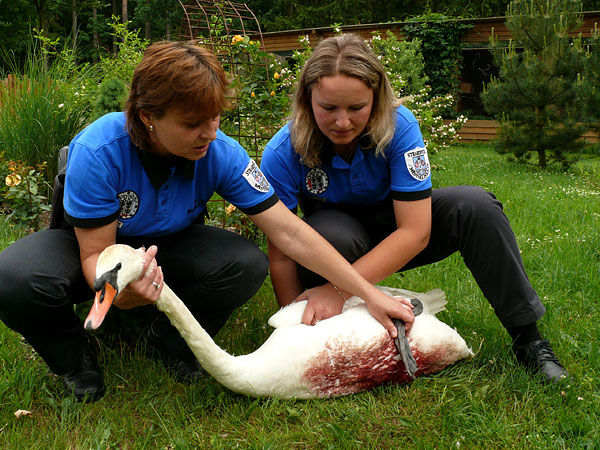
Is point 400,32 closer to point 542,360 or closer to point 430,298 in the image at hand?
point 430,298

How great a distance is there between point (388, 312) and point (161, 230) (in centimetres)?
107

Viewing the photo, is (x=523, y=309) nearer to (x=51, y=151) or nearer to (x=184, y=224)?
(x=184, y=224)

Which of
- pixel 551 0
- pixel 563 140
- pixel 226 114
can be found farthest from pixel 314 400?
pixel 551 0

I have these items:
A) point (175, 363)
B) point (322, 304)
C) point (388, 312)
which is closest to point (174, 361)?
point (175, 363)

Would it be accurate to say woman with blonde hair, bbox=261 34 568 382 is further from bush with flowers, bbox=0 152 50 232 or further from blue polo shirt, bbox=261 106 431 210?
bush with flowers, bbox=0 152 50 232

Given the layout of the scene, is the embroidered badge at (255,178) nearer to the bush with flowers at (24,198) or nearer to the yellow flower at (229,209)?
the yellow flower at (229,209)

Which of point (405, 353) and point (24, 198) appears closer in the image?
point (405, 353)

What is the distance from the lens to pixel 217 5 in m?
4.70

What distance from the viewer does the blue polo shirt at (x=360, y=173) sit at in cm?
256

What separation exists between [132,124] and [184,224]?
542 millimetres

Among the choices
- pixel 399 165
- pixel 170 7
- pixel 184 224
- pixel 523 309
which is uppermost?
pixel 170 7

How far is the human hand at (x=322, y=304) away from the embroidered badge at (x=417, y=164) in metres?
0.66

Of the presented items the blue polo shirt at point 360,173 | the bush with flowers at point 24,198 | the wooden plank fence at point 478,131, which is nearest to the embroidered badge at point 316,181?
the blue polo shirt at point 360,173

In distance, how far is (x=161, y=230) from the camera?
2467mm
